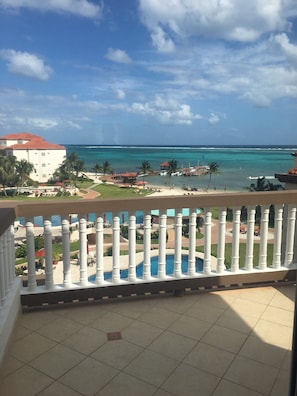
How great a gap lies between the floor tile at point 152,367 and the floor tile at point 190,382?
0.13 feet

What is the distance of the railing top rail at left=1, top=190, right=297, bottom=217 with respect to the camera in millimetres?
2270

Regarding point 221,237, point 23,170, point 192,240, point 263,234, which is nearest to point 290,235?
point 263,234

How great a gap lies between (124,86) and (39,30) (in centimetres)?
2601

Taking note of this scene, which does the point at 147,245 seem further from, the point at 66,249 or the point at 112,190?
the point at 112,190

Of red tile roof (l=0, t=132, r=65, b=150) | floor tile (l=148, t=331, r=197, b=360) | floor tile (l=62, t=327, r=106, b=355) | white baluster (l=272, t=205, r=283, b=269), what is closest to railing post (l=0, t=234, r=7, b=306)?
floor tile (l=62, t=327, r=106, b=355)

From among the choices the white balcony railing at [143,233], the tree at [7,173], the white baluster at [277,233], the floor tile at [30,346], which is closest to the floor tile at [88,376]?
the floor tile at [30,346]

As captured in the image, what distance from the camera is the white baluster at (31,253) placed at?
90.4 inches

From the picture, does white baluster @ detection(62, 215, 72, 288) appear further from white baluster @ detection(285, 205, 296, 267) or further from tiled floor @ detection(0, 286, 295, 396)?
white baluster @ detection(285, 205, 296, 267)

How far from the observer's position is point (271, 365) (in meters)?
1.81

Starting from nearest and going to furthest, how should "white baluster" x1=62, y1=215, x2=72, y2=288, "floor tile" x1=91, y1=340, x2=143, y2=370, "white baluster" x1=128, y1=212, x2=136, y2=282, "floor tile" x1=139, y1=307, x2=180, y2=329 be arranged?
"floor tile" x1=91, y1=340, x2=143, y2=370, "floor tile" x1=139, y1=307, x2=180, y2=329, "white baluster" x1=62, y1=215, x2=72, y2=288, "white baluster" x1=128, y1=212, x2=136, y2=282

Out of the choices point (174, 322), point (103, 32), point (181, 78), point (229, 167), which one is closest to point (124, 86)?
point (181, 78)

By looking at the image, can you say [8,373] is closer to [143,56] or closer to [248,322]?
[248,322]

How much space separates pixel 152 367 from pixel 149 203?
42.6 inches

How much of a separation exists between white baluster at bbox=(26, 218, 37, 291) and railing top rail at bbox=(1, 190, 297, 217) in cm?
10
